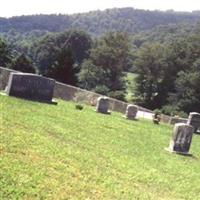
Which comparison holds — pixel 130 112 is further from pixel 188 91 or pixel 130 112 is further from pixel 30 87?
pixel 188 91

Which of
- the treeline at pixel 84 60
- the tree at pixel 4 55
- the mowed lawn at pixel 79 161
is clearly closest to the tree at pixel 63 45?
the treeline at pixel 84 60

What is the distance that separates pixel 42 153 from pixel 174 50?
83.7 meters

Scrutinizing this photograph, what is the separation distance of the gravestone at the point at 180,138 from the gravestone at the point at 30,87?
8016mm

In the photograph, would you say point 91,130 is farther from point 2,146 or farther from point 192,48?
point 192,48

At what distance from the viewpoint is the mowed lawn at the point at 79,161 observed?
12.1m

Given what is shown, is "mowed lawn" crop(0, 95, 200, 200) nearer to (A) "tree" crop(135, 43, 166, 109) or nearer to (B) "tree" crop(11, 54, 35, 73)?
(B) "tree" crop(11, 54, 35, 73)

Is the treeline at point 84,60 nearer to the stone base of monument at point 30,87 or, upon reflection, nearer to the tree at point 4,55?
the tree at point 4,55

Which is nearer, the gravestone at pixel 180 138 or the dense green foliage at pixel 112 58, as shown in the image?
the gravestone at pixel 180 138

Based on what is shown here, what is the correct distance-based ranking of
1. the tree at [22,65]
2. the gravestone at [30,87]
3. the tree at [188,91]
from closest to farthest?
the gravestone at [30,87]
the tree at [22,65]
the tree at [188,91]

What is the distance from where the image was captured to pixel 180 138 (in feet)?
72.7

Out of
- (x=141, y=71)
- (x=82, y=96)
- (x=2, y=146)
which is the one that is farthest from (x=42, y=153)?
(x=141, y=71)

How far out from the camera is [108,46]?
317ft

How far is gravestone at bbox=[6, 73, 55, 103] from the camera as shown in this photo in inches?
1001

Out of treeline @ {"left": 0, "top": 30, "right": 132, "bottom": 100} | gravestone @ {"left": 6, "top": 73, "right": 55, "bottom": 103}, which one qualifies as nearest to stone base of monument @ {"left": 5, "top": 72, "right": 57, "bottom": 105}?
gravestone @ {"left": 6, "top": 73, "right": 55, "bottom": 103}
